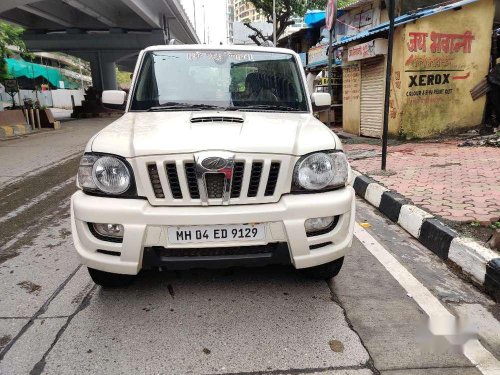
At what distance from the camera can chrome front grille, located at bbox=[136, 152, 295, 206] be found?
2.38 meters

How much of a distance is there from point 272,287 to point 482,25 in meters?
9.23

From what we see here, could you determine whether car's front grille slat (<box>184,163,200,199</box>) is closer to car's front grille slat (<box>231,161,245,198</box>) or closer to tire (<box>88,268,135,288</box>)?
car's front grille slat (<box>231,161,245,198</box>)

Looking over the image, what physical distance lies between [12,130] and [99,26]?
14.0m

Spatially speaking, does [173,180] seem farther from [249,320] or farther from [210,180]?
[249,320]

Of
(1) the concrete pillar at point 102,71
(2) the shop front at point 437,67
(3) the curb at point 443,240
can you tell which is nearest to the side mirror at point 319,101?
(3) the curb at point 443,240

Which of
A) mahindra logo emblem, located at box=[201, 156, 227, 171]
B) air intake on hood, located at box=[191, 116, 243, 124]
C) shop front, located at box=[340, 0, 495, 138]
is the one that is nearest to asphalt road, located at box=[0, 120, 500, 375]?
mahindra logo emblem, located at box=[201, 156, 227, 171]

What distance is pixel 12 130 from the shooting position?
14328mm

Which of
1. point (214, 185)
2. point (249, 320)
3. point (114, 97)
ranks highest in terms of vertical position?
point (114, 97)

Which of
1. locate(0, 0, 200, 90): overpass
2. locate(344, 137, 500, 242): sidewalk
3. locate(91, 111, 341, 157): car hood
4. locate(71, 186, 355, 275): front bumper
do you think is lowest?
locate(344, 137, 500, 242): sidewalk

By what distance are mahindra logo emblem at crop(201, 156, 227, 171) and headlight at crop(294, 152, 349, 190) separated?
0.47 m

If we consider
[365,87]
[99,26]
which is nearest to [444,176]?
[365,87]

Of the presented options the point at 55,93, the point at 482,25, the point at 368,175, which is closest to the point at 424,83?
the point at 482,25

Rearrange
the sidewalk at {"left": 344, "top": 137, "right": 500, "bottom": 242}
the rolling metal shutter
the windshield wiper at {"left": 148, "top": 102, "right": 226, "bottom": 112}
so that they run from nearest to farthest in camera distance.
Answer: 1. the windshield wiper at {"left": 148, "top": 102, "right": 226, "bottom": 112}
2. the sidewalk at {"left": 344, "top": 137, "right": 500, "bottom": 242}
3. the rolling metal shutter

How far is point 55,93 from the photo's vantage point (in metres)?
50.1
